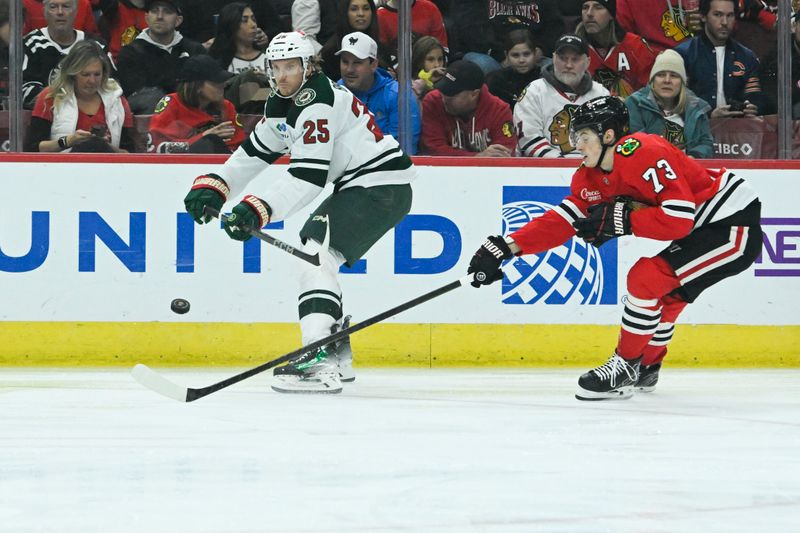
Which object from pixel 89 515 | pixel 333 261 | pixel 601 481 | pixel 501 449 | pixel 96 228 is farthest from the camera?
pixel 96 228

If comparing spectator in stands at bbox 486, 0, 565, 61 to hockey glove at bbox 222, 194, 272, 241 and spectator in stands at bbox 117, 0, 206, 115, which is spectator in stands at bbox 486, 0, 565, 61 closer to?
spectator in stands at bbox 117, 0, 206, 115

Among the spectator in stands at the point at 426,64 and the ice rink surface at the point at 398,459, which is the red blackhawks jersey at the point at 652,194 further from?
the spectator in stands at the point at 426,64

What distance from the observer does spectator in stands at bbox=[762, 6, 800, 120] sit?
5.57 meters

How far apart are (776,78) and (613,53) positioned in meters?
0.70

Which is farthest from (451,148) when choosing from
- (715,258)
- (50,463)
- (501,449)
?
(50,463)

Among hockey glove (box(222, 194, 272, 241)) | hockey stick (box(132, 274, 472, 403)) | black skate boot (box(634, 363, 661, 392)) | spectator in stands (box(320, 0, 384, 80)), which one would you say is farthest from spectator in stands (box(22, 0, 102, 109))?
black skate boot (box(634, 363, 661, 392))

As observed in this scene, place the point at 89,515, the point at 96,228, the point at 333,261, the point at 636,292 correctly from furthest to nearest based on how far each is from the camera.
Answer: the point at 96,228, the point at 333,261, the point at 636,292, the point at 89,515

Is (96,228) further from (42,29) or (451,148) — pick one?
(451,148)

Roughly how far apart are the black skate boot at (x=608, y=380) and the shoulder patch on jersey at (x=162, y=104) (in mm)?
2235

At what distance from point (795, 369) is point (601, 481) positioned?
9.89 ft

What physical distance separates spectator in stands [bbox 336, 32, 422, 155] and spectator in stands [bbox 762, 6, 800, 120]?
1494mm

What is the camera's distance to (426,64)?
5.55 m

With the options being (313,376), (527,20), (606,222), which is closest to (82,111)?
(313,376)

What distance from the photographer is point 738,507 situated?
2.49 m
